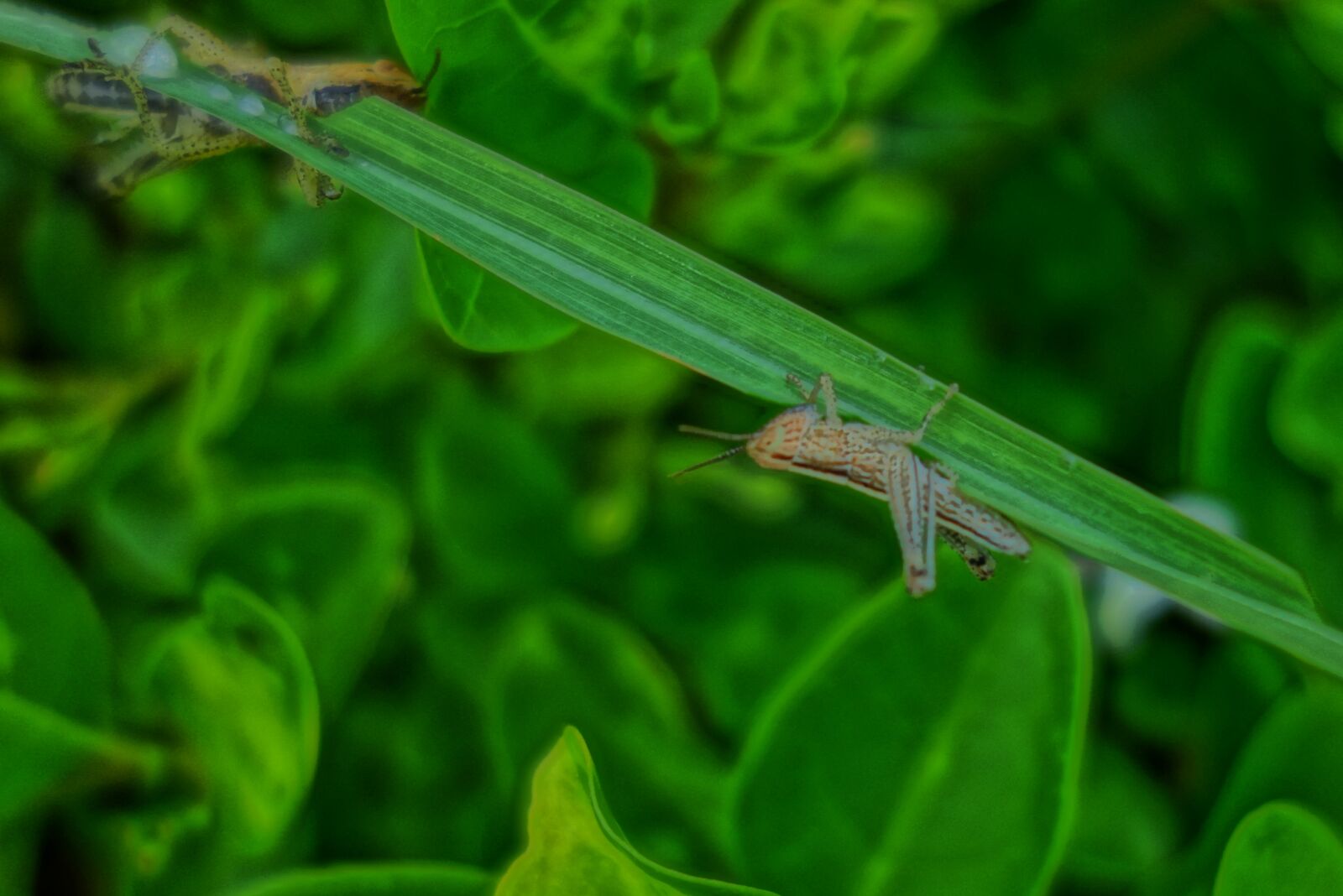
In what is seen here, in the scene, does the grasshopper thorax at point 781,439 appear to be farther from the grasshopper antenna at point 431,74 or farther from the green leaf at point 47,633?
the green leaf at point 47,633

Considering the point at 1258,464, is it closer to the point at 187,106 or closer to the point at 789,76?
the point at 789,76

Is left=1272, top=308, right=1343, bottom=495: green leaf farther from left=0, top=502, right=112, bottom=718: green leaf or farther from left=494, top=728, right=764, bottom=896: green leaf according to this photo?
left=0, top=502, right=112, bottom=718: green leaf

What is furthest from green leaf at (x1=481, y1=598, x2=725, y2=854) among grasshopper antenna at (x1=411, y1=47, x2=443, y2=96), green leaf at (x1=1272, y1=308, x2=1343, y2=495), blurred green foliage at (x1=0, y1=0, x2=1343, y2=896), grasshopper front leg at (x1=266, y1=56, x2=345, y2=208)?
green leaf at (x1=1272, y1=308, x2=1343, y2=495)

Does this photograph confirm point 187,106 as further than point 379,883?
Yes

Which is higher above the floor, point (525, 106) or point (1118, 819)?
point (525, 106)


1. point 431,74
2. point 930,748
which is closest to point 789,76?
point 431,74
